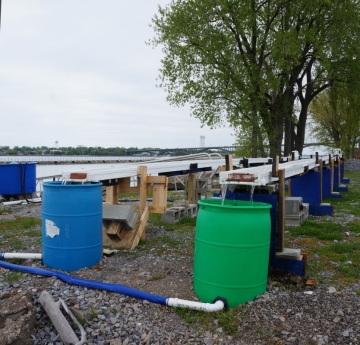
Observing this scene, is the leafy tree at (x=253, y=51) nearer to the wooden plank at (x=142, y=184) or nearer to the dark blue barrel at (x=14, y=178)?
the dark blue barrel at (x=14, y=178)

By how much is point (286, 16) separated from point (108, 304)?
19774 mm

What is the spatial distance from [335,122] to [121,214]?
38370mm

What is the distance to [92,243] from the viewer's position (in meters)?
5.57

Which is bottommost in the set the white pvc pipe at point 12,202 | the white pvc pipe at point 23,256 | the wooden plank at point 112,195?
the white pvc pipe at point 12,202

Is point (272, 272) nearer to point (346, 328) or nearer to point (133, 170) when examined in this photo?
point (346, 328)

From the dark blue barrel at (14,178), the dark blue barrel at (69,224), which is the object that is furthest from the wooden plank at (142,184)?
the dark blue barrel at (14,178)

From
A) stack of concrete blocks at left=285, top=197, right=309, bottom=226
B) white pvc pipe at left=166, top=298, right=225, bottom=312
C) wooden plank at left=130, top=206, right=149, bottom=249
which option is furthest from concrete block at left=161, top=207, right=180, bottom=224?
white pvc pipe at left=166, top=298, right=225, bottom=312

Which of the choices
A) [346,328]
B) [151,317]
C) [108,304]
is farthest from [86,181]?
[346,328]

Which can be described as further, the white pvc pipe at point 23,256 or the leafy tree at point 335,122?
the leafy tree at point 335,122

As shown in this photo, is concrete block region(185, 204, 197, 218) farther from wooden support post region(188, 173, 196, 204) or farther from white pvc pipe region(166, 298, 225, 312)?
white pvc pipe region(166, 298, 225, 312)

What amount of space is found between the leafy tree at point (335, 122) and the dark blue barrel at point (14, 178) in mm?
16957

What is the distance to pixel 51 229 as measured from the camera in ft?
17.7

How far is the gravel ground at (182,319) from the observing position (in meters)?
3.70

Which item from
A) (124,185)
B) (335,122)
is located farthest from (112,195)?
(335,122)
